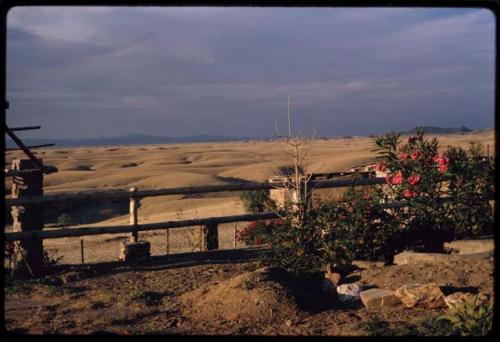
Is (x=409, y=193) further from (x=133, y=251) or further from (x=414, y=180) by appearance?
(x=133, y=251)

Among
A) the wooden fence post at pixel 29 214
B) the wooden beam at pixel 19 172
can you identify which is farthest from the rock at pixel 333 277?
the wooden beam at pixel 19 172

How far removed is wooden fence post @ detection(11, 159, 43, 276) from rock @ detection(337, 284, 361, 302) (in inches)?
166

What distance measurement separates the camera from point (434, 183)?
738 cm

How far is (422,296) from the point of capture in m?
5.37

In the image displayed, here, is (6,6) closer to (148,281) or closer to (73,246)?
(148,281)

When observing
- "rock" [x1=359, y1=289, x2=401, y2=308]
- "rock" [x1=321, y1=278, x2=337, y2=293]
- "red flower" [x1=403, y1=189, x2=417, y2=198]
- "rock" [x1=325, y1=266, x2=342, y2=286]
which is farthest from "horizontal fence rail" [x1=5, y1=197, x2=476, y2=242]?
"rock" [x1=359, y1=289, x2=401, y2=308]

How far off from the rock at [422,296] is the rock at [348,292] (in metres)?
0.58

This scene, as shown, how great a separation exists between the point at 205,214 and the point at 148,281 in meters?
11.3

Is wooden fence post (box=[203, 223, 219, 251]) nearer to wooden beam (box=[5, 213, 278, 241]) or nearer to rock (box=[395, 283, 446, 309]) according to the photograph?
wooden beam (box=[5, 213, 278, 241])

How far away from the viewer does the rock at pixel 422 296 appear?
5.31 meters

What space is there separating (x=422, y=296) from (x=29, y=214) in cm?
544

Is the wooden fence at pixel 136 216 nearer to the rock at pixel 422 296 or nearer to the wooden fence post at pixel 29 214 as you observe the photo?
the wooden fence post at pixel 29 214

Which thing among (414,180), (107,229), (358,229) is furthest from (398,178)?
(107,229)
